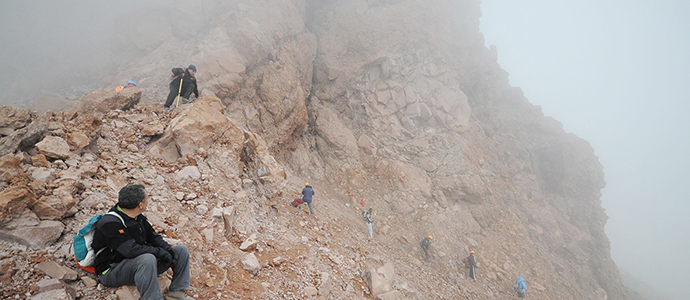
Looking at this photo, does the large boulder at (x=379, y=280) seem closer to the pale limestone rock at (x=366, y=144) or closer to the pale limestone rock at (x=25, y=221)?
the pale limestone rock at (x=25, y=221)

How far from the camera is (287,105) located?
16516 millimetres

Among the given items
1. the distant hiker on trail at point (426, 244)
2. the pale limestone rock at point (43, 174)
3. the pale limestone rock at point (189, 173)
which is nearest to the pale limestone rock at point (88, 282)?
the pale limestone rock at point (43, 174)

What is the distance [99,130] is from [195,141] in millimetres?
1954

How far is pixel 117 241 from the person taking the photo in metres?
3.26

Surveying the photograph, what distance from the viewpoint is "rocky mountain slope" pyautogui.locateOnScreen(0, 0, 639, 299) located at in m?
4.82

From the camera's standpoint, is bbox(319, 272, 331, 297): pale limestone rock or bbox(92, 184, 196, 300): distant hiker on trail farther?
bbox(319, 272, 331, 297): pale limestone rock

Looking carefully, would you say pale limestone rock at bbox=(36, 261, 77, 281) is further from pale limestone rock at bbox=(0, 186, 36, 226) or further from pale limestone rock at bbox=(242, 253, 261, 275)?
pale limestone rock at bbox=(242, 253, 261, 275)

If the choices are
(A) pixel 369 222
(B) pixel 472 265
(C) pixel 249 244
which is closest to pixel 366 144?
(A) pixel 369 222

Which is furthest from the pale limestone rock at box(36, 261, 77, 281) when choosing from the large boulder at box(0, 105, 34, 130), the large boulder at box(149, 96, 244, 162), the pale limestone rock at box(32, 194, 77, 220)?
the large boulder at box(149, 96, 244, 162)

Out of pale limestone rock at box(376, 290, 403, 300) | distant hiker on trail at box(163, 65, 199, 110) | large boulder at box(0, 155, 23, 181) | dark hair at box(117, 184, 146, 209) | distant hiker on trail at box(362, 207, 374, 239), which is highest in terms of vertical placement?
distant hiker on trail at box(163, 65, 199, 110)

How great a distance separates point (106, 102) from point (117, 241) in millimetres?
5729

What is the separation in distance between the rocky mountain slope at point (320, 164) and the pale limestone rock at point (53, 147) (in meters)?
0.03

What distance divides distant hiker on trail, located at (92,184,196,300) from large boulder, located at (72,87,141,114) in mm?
5296

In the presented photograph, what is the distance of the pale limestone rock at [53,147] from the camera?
4.82m
